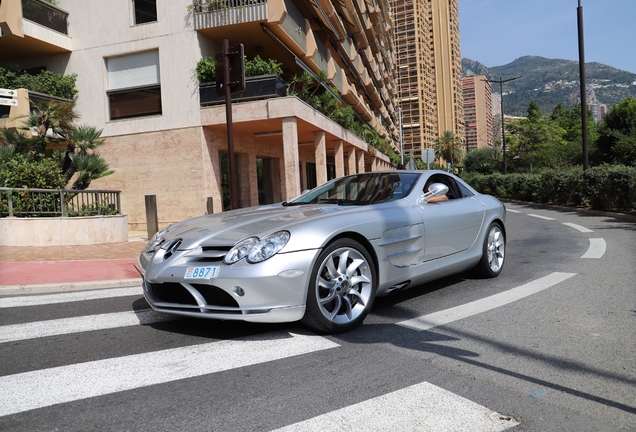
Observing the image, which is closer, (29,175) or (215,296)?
(215,296)

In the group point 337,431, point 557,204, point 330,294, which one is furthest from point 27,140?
point 557,204

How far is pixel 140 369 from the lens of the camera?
3.29 metres

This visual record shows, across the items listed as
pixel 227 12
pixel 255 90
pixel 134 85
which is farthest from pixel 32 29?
pixel 255 90

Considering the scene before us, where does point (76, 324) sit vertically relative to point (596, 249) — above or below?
above

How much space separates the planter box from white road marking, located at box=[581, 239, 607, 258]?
32.7 feet

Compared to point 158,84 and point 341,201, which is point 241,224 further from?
point 158,84

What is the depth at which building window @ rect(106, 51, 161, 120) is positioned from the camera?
671 inches

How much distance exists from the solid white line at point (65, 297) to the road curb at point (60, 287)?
0.48m

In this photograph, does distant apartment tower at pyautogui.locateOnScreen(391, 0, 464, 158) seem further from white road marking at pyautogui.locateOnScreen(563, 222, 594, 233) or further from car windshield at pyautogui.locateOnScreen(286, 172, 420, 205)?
car windshield at pyautogui.locateOnScreen(286, 172, 420, 205)

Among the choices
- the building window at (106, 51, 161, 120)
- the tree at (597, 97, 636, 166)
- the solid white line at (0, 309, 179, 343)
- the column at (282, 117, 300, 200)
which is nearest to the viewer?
the solid white line at (0, 309, 179, 343)

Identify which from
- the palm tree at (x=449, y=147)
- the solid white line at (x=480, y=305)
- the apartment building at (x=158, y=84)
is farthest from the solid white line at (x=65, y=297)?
the palm tree at (x=449, y=147)

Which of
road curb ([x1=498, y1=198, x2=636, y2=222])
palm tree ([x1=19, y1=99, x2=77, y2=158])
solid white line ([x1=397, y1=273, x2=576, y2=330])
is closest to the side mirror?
solid white line ([x1=397, y1=273, x2=576, y2=330])

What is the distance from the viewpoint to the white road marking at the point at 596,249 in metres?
8.05

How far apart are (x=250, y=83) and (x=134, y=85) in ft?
14.0
